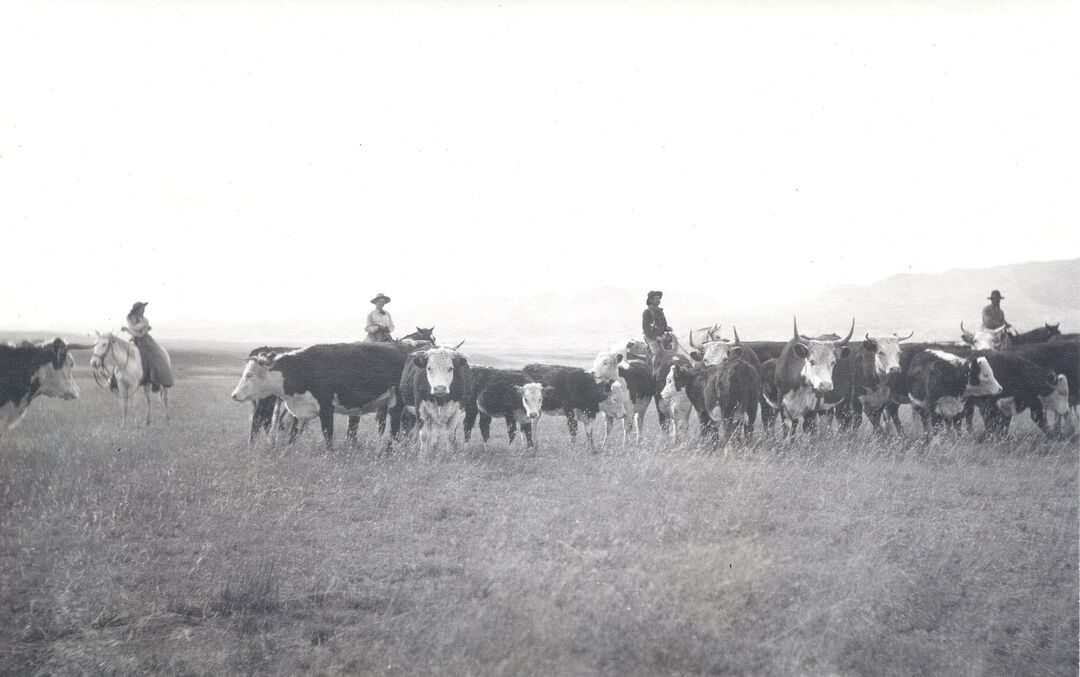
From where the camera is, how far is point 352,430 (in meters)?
5.46

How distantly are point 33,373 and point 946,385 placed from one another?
20.5 feet

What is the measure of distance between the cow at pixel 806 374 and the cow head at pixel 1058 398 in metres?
1.45

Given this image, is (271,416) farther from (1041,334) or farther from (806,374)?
(1041,334)

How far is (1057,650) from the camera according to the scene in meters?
3.57

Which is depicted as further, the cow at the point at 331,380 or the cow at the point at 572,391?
the cow at the point at 572,391

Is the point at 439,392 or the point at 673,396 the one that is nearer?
the point at 439,392

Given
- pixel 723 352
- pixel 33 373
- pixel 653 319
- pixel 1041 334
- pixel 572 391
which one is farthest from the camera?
pixel 572 391

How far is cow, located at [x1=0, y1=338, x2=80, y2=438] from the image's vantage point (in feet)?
12.8

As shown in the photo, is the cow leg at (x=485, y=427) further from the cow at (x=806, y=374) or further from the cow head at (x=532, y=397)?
the cow at (x=806, y=374)

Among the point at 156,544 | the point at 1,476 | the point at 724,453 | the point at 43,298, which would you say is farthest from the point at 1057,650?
the point at 43,298

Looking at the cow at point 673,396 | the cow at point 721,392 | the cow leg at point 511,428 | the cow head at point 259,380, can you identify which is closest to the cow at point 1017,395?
the cow at point 721,392

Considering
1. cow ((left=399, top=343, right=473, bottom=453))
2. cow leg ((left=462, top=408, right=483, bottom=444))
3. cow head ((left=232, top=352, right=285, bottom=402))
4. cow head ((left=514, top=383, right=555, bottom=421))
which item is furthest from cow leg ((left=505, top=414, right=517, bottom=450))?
cow head ((left=232, top=352, right=285, bottom=402))

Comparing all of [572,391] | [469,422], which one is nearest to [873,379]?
[572,391]

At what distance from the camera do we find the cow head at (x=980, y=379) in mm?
5176
